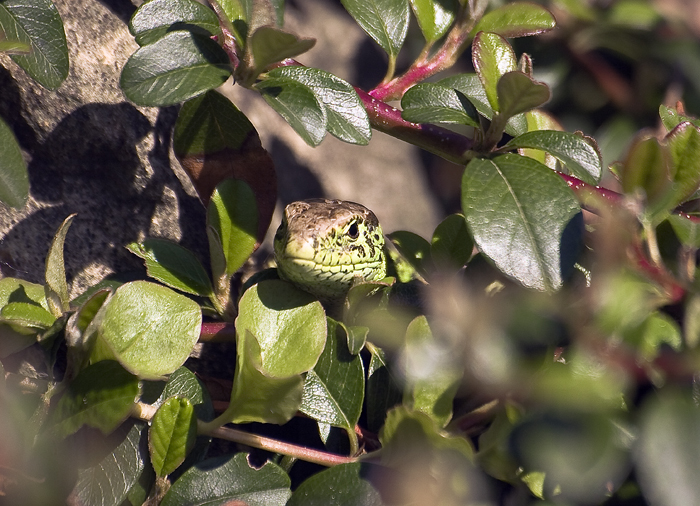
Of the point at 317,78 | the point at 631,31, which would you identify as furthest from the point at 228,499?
the point at 631,31

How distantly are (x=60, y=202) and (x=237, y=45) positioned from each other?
67 cm

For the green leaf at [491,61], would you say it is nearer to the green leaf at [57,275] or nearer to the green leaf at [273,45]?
the green leaf at [273,45]

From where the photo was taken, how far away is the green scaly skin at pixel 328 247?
1710 millimetres

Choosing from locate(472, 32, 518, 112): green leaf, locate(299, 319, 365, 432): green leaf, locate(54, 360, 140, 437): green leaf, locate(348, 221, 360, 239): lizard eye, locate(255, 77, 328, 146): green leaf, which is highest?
locate(255, 77, 328, 146): green leaf

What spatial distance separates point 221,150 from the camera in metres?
1.60

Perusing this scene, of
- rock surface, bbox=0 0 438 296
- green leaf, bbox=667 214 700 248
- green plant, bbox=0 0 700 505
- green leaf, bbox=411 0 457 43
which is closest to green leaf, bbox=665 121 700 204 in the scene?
green plant, bbox=0 0 700 505

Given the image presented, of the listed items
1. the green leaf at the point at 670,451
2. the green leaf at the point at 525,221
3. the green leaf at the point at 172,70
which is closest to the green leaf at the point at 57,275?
the green leaf at the point at 172,70

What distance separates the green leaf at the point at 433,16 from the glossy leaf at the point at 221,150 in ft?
1.81

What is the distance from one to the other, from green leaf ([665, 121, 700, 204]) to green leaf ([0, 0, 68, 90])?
1.34m

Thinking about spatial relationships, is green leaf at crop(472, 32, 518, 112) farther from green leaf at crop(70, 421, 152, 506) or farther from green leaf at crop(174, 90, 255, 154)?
green leaf at crop(70, 421, 152, 506)

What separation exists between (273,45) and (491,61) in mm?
500

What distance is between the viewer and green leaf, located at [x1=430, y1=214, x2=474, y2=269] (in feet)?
4.82

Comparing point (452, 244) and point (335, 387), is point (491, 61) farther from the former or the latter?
point (335, 387)

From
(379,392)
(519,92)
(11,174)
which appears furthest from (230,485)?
(519,92)
